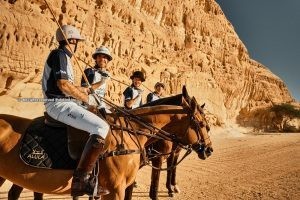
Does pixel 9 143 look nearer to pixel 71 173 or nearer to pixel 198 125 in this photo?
pixel 71 173

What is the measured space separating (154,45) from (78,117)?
3542 cm

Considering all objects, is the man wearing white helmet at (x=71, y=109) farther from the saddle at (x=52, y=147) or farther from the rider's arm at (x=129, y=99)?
the rider's arm at (x=129, y=99)

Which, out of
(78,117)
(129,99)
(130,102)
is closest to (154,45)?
(129,99)

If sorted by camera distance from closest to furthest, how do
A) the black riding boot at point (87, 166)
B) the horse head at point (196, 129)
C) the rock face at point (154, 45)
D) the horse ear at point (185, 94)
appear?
1. the black riding boot at point (87, 166)
2. the horse head at point (196, 129)
3. the horse ear at point (185, 94)
4. the rock face at point (154, 45)

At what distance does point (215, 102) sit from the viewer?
49.2m

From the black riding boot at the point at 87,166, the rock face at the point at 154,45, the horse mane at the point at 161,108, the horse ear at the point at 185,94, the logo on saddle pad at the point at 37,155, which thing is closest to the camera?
the black riding boot at the point at 87,166

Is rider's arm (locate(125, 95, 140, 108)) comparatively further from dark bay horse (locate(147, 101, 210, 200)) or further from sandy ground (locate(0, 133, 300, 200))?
sandy ground (locate(0, 133, 300, 200))

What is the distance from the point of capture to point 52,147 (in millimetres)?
5297

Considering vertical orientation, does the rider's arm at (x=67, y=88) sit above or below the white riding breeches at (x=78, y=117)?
above

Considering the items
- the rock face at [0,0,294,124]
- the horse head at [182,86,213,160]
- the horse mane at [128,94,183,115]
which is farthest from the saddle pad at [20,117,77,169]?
the rock face at [0,0,294,124]

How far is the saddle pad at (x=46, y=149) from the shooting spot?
5196 millimetres

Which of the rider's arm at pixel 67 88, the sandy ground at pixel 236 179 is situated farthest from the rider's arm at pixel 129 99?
the rider's arm at pixel 67 88

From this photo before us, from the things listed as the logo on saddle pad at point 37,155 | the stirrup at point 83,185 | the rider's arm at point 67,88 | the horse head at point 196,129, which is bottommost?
the stirrup at point 83,185

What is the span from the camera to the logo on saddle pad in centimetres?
519
